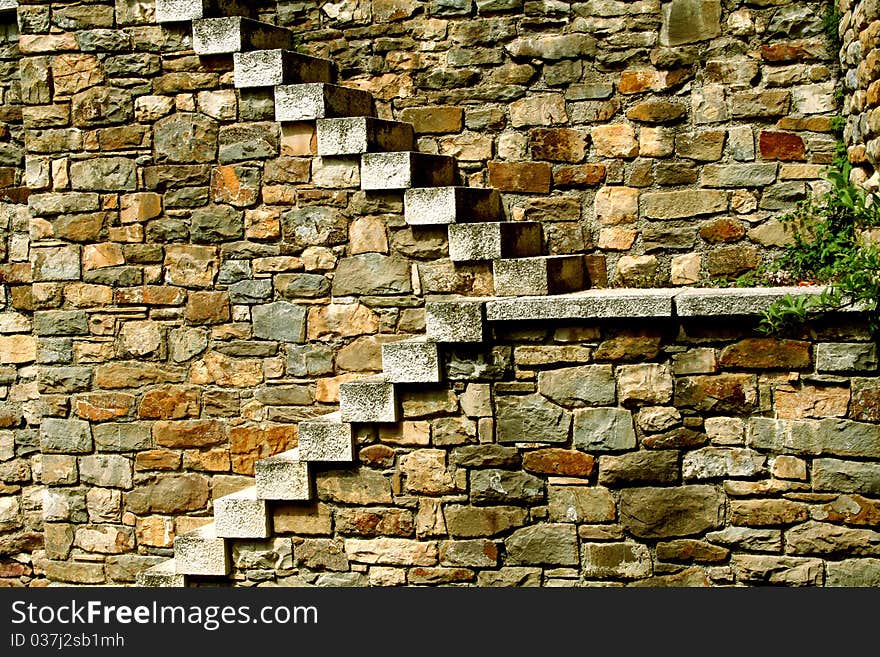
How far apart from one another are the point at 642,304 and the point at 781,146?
1.90 m

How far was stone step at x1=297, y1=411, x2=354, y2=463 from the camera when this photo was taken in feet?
18.4

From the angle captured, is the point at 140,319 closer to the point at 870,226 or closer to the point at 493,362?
the point at 493,362

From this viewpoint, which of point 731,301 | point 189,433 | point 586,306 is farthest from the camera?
point 189,433

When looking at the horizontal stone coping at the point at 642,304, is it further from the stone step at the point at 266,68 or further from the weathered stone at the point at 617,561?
the stone step at the point at 266,68

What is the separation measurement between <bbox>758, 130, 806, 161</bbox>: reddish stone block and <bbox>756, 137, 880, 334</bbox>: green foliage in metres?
0.21

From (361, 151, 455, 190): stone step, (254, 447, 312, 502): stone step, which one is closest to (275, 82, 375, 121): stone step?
(361, 151, 455, 190): stone step

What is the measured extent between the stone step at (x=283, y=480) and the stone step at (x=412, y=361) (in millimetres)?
660

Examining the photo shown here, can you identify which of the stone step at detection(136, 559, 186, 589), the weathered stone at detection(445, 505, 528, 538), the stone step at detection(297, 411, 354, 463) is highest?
the stone step at detection(297, 411, 354, 463)

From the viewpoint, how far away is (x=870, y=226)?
589 cm

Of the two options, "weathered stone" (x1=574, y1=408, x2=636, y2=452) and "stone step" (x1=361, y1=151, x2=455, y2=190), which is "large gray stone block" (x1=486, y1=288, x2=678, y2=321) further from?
"stone step" (x1=361, y1=151, x2=455, y2=190)

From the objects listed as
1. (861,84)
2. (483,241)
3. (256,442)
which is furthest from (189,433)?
(861,84)

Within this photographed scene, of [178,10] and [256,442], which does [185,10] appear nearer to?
[178,10]

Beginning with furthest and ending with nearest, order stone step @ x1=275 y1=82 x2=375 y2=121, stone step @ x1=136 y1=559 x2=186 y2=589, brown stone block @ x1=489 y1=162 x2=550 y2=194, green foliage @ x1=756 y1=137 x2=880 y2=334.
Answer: brown stone block @ x1=489 y1=162 x2=550 y2=194, stone step @ x1=275 y1=82 x2=375 y2=121, stone step @ x1=136 y1=559 x2=186 y2=589, green foliage @ x1=756 y1=137 x2=880 y2=334

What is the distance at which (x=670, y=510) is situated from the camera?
538 cm
